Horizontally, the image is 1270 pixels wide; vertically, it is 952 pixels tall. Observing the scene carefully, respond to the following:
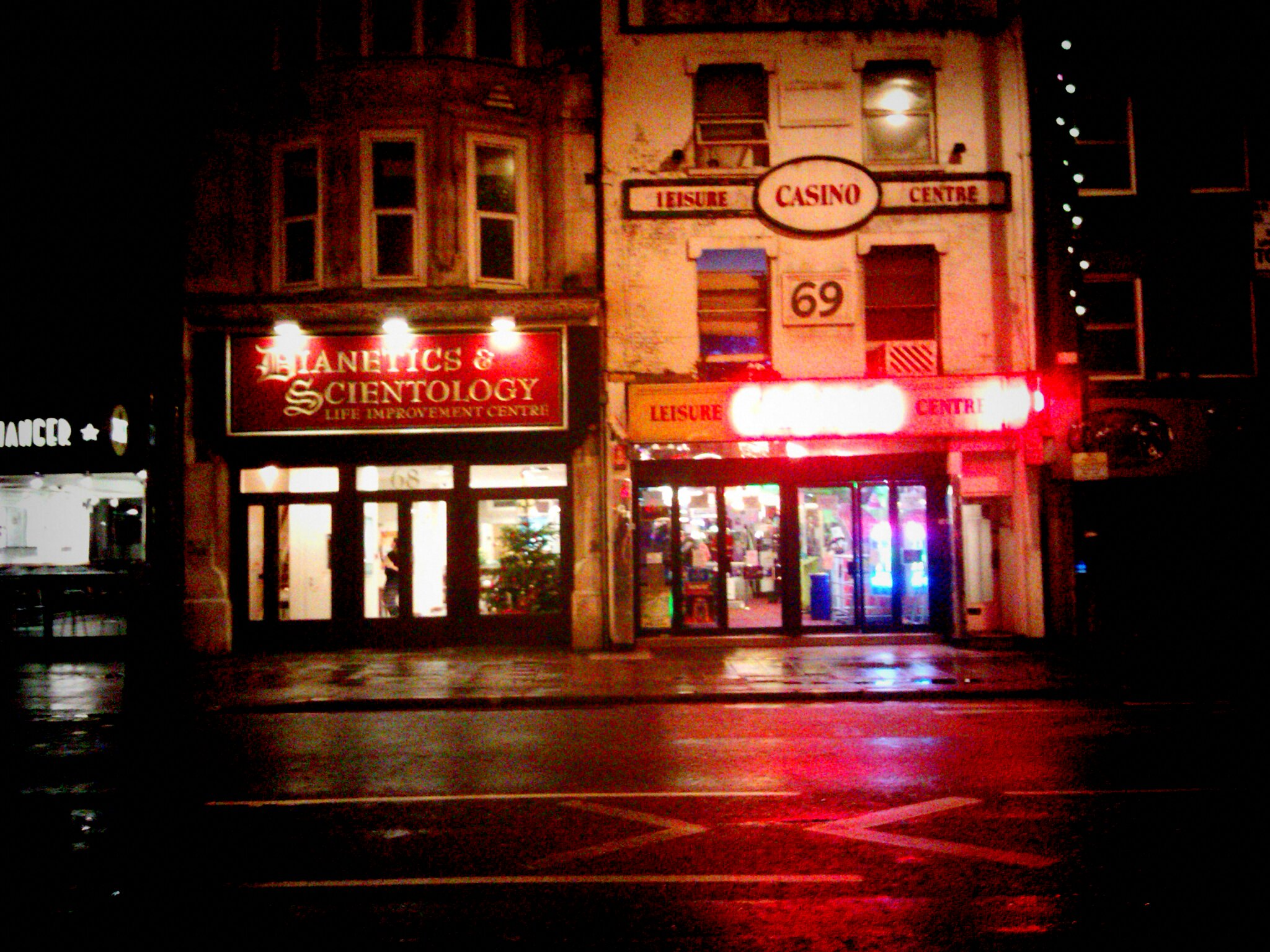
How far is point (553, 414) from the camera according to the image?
16094 mm

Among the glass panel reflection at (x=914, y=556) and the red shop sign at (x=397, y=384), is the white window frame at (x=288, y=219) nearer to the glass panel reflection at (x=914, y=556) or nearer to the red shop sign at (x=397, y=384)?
the red shop sign at (x=397, y=384)

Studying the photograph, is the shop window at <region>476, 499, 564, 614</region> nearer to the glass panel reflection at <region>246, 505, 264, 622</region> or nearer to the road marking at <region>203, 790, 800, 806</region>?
the glass panel reflection at <region>246, 505, 264, 622</region>

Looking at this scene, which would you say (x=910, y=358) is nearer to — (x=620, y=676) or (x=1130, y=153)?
(x=1130, y=153)

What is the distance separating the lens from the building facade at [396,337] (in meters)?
16.1

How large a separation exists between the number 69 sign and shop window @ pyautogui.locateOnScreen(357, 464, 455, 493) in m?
6.38

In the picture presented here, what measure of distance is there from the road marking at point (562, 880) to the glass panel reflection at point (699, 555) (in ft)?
37.3

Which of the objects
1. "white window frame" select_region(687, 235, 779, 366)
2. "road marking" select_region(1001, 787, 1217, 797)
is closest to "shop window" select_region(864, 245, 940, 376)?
"white window frame" select_region(687, 235, 779, 366)

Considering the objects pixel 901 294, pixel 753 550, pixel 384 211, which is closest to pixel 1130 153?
pixel 901 294

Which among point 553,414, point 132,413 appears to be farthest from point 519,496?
point 132,413

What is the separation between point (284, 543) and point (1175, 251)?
53.6 ft

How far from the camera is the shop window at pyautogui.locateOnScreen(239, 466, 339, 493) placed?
16.6m

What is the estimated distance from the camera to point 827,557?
55.7 ft

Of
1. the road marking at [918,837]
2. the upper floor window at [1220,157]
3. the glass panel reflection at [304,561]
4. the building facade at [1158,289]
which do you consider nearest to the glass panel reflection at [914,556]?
the building facade at [1158,289]

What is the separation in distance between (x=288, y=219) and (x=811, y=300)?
908 centimetres
